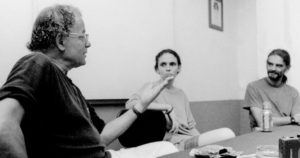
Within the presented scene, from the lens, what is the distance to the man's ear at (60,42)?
1278mm

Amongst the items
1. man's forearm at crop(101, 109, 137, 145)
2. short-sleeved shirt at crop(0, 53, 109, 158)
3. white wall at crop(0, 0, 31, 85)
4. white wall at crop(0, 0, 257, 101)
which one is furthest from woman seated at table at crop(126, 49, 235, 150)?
short-sleeved shirt at crop(0, 53, 109, 158)

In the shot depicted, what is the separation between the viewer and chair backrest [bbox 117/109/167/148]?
2496mm

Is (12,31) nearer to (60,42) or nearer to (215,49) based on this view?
(60,42)

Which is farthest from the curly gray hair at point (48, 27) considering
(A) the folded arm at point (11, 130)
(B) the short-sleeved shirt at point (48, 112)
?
(A) the folded arm at point (11, 130)

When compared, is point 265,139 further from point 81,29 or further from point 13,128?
point 13,128

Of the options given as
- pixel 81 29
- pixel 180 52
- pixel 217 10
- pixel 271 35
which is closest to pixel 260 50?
pixel 271 35

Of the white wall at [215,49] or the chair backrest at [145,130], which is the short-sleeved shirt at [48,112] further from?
the white wall at [215,49]

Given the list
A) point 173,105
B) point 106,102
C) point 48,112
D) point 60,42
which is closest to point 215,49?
point 173,105

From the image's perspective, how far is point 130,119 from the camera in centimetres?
165

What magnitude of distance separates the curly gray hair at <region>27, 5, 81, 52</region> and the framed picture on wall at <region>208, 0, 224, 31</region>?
319 centimetres

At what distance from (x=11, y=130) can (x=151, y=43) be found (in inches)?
98.2

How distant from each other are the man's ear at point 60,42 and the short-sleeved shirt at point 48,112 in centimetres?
16

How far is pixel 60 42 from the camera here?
51.1 inches

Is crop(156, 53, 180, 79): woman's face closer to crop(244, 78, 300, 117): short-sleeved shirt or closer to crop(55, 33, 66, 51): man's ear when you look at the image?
crop(244, 78, 300, 117): short-sleeved shirt
